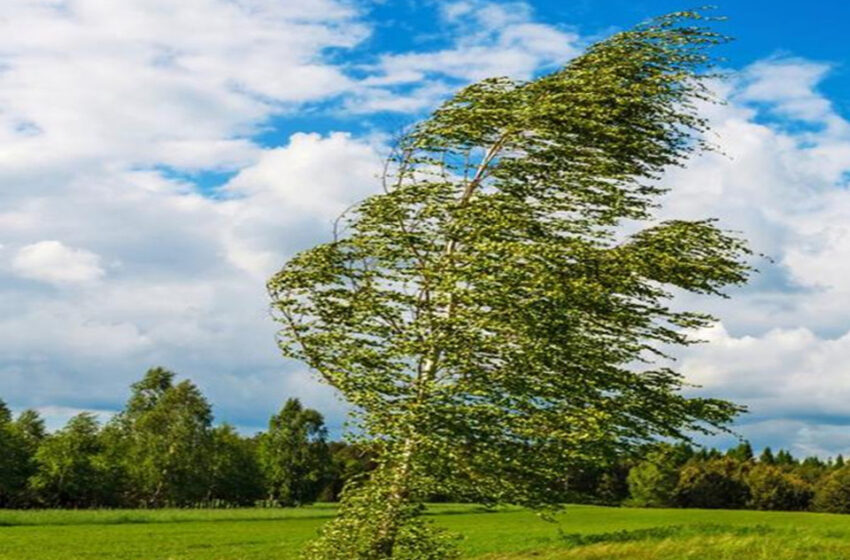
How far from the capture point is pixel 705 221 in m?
19.1

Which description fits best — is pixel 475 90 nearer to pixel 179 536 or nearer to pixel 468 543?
pixel 468 543

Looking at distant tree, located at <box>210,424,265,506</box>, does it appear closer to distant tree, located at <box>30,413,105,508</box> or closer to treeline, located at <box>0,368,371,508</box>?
treeline, located at <box>0,368,371,508</box>

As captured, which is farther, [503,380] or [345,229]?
[345,229]

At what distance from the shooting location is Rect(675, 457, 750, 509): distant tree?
113m

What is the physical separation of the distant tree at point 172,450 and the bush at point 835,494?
74004 millimetres

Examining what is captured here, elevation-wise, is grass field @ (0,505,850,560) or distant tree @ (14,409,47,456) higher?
distant tree @ (14,409,47,456)

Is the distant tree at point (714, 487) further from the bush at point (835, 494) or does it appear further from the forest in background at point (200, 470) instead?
the bush at point (835, 494)

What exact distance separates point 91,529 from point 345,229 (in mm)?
48887

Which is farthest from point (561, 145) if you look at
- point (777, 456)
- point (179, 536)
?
point (777, 456)

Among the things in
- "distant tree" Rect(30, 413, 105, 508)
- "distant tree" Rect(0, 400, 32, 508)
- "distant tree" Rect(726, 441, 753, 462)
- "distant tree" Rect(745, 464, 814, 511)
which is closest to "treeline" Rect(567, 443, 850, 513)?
"distant tree" Rect(745, 464, 814, 511)

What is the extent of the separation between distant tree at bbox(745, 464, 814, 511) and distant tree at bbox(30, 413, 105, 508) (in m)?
77.3

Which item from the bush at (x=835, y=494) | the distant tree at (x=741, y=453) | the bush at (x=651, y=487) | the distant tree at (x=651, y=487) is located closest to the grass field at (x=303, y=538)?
the distant tree at (x=651, y=487)

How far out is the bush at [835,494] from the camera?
106 m

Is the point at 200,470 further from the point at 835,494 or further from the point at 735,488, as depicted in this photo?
the point at 835,494
